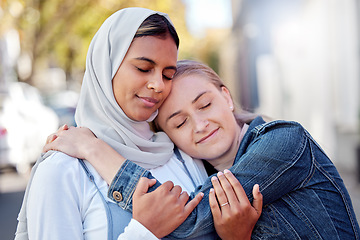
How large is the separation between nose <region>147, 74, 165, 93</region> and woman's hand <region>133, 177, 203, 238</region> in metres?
0.47

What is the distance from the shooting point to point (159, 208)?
2000 millimetres

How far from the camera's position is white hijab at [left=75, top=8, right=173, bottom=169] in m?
2.28

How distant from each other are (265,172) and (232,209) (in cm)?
25

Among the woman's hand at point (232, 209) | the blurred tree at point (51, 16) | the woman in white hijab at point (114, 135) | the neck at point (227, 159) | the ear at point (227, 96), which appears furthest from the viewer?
the blurred tree at point (51, 16)

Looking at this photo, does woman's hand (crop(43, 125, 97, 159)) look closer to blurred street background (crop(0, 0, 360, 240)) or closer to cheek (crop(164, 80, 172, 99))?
cheek (crop(164, 80, 172, 99))

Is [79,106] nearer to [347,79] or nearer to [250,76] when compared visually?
[347,79]

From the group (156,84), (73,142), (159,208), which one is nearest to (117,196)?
(159,208)

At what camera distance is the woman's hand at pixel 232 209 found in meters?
2.06

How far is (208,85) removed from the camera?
101 inches

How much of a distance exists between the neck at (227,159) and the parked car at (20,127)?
23.6ft

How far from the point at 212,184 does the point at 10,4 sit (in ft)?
37.6

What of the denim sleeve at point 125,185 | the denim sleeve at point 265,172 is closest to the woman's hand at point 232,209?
the denim sleeve at point 265,172

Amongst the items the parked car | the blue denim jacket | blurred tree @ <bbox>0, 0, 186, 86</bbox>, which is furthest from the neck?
blurred tree @ <bbox>0, 0, 186, 86</bbox>

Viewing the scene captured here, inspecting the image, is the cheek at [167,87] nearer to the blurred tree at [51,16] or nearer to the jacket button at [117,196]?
the jacket button at [117,196]
